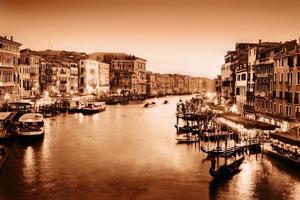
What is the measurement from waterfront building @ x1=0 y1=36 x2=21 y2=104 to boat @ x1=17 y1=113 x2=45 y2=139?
859 cm

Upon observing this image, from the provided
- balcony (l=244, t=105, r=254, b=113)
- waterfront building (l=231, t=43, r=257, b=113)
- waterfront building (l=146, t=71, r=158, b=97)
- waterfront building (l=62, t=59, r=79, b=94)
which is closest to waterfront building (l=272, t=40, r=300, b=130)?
balcony (l=244, t=105, r=254, b=113)

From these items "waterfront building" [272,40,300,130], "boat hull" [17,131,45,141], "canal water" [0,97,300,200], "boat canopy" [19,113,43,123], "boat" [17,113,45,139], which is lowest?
"canal water" [0,97,300,200]

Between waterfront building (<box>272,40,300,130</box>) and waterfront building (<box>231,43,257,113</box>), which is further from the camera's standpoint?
waterfront building (<box>231,43,257,113</box>)

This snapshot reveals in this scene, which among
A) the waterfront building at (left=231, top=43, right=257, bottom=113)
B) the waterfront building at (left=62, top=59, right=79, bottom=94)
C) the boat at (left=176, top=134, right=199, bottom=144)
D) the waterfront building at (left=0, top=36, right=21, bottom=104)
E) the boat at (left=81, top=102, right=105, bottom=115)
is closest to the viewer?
the boat at (left=176, top=134, right=199, bottom=144)

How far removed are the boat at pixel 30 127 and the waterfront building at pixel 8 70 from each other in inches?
338

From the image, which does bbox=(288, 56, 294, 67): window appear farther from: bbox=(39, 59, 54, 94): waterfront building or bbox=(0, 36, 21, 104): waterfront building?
bbox=(39, 59, 54, 94): waterfront building

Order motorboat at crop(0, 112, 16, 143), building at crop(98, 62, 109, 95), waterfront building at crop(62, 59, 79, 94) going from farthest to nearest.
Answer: building at crop(98, 62, 109, 95) → waterfront building at crop(62, 59, 79, 94) → motorboat at crop(0, 112, 16, 143)

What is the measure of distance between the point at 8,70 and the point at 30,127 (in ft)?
38.6

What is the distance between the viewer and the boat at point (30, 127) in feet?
88.6

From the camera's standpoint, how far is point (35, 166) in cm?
2030

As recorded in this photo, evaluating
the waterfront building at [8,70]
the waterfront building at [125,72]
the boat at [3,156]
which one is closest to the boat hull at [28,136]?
the boat at [3,156]

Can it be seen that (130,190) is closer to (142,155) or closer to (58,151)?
(142,155)

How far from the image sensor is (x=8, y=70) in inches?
1478

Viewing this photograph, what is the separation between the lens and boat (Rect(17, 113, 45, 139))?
88.6 feet
